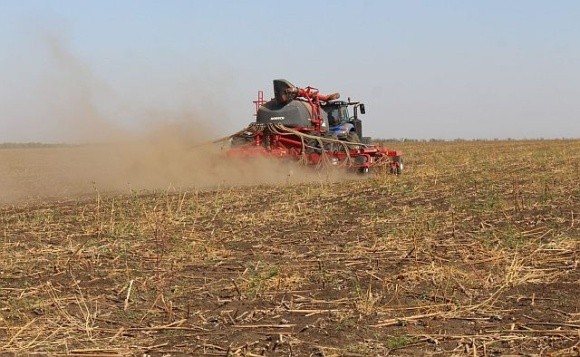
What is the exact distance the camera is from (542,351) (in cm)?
457

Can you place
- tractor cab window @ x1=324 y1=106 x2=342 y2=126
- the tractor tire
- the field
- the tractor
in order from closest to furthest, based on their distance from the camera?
the field → the tractor → the tractor tire → tractor cab window @ x1=324 y1=106 x2=342 y2=126

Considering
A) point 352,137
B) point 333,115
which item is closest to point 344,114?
point 333,115

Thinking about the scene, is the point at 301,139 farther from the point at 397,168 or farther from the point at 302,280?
the point at 302,280

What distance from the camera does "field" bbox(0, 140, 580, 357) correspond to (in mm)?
5004

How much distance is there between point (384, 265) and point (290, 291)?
1.39m

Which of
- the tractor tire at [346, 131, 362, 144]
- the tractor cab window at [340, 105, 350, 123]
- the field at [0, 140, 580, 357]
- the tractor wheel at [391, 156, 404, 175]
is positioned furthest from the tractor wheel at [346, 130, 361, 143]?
the field at [0, 140, 580, 357]

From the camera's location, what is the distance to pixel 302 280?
681cm

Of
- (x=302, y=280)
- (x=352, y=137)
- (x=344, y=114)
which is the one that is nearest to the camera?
(x=302, y=280)

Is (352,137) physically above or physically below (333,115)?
below

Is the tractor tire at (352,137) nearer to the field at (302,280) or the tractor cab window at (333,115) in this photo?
the tractor cab window at (333,115)

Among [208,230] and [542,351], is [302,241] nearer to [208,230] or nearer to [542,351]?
[208,230]

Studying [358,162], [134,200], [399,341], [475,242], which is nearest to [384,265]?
[475,242]

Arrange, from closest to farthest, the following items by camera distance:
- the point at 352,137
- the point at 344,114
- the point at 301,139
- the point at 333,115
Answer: the point at 301,139, the point at 352,137, the point at 333,115, the point at 344,114

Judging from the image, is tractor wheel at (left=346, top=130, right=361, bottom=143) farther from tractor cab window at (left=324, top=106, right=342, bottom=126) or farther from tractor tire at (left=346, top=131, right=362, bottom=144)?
tractor cab window at (left=324, top=106, right=342, bottom=126)
